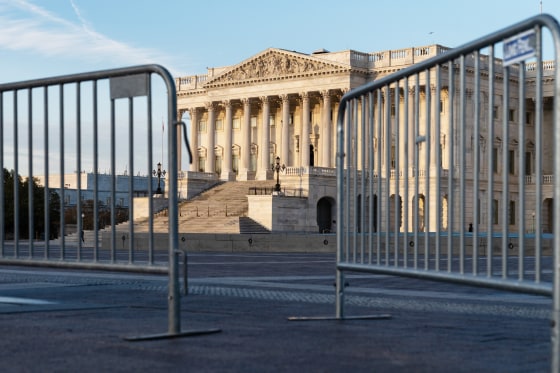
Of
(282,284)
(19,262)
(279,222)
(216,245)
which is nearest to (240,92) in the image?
(279,222)

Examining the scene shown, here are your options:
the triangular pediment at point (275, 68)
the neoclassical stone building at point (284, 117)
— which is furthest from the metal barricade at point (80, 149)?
the triangular pediment at point (275, 68)

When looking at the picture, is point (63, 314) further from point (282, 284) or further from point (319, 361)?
point (282, 284)

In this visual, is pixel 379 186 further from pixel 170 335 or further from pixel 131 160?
pixel 170 335

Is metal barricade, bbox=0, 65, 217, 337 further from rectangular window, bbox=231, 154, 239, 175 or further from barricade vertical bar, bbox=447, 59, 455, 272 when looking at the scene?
rectangular window, bbox=231, 154, 239, 175

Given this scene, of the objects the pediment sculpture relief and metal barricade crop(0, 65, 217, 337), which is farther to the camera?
the pediment sculpture relief

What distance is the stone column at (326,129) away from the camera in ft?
293

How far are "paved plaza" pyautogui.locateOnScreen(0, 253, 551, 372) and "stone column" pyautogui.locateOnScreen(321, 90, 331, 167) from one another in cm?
7506

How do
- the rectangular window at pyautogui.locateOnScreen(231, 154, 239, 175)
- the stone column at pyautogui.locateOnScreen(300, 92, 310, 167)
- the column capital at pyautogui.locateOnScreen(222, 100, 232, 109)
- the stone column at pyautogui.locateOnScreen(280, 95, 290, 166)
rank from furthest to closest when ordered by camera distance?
the rectangular window at pyautogui.locateOnScreen(231, 154, 239, 175) → the column capital at pyautogui.locateOnScreen(222, 100, 232, 109) → the stone column at pyautogui.locateOnScreen(280, 95, 290, 166) → the stone column at pyautogui.locateOnScreen(300, 92, 310, 167)

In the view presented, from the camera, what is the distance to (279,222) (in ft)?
250

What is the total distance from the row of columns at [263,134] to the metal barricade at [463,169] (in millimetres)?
79126

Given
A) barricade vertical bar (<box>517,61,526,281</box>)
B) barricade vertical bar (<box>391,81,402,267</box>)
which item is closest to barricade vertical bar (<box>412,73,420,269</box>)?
barricade vertical bar (<box>391,81,402,267</box>)

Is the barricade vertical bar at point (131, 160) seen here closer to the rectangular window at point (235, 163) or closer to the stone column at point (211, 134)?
the stone column at point (211, 134)

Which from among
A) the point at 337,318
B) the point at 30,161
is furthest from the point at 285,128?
the point at 337,318

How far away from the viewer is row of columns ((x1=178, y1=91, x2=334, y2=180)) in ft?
299
